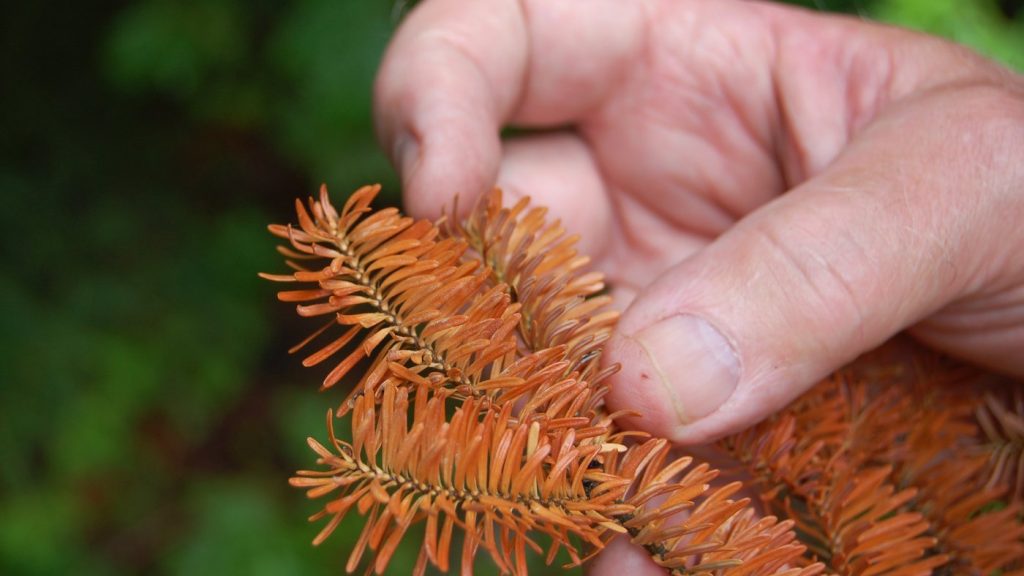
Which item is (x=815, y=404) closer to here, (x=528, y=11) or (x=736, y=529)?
(x=736, y=529)

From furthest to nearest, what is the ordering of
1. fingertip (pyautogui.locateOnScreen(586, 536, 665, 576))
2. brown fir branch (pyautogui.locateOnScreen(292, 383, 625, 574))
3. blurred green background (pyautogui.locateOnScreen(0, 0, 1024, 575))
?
blurred green background (pyautogui.locateOnScreen(0, 0, 1024, 575)) → fingertip (pyautogui.locateOnScreen(586, 536, 665, 576)) → brown fir branch (pyautogui.locateOnScreen(292, 383, 625, 574))

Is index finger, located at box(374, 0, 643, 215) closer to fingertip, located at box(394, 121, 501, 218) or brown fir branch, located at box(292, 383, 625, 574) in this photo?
fingertip, located at box(394, 121, 501, 218)

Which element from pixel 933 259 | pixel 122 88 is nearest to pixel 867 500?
pixel 933 259

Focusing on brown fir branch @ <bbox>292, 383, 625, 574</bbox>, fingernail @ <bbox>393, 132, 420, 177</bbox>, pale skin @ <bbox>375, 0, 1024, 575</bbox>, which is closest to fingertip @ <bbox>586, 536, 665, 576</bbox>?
pale skin @ <bbox>375, 0, 1024, 575</bbox>

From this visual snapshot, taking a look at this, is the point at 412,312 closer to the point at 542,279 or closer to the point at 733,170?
the point at 542,279

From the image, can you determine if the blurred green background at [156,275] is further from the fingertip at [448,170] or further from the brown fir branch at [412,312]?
the brown fir branch at [412,312]

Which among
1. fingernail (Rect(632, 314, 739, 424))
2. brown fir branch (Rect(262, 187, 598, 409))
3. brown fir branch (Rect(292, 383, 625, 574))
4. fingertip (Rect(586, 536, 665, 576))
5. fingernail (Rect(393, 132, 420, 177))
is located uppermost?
fingernail (Rect(393, 132, 420, 177))

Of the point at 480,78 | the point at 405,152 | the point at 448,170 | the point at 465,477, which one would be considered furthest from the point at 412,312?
the point at 480,78
